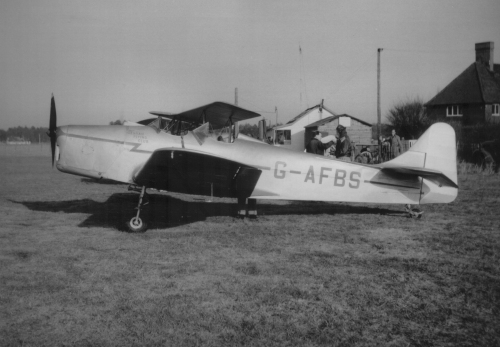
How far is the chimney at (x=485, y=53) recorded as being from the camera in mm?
41797

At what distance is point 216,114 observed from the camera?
25.3 ft

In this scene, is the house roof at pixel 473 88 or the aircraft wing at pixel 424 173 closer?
the aircraft wing at pixel 424 173

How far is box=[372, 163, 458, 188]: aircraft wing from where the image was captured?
771 cm

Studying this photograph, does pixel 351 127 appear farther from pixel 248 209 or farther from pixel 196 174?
pixel 196 174

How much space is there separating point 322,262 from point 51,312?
10.2ft

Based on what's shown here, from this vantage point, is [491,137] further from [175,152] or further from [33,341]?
[33,341]

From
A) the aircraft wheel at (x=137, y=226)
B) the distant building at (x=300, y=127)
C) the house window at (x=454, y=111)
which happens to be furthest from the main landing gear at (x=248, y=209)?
the distant building at (x=300, y=127)

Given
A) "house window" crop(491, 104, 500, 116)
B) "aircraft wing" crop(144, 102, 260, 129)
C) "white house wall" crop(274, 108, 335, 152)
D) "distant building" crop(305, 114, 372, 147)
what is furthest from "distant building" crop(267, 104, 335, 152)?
"aircraft wing" crop(144, 102, 260, 129)

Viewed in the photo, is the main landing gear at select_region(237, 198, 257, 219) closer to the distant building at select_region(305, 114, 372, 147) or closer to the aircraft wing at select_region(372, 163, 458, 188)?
the aircraft wing at select_region(372, 163, 458, 188)

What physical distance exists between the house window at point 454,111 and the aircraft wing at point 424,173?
123 ft

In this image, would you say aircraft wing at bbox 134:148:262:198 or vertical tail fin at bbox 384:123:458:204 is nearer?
aircraft wing at bbox 134:148:262:198

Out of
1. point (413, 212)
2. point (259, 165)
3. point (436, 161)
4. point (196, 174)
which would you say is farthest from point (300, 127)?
point (196, 174)

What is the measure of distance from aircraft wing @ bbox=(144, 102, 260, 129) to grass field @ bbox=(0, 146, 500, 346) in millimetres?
1976

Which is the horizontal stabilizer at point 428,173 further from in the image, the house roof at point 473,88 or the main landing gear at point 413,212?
the house roof at point 473,88
